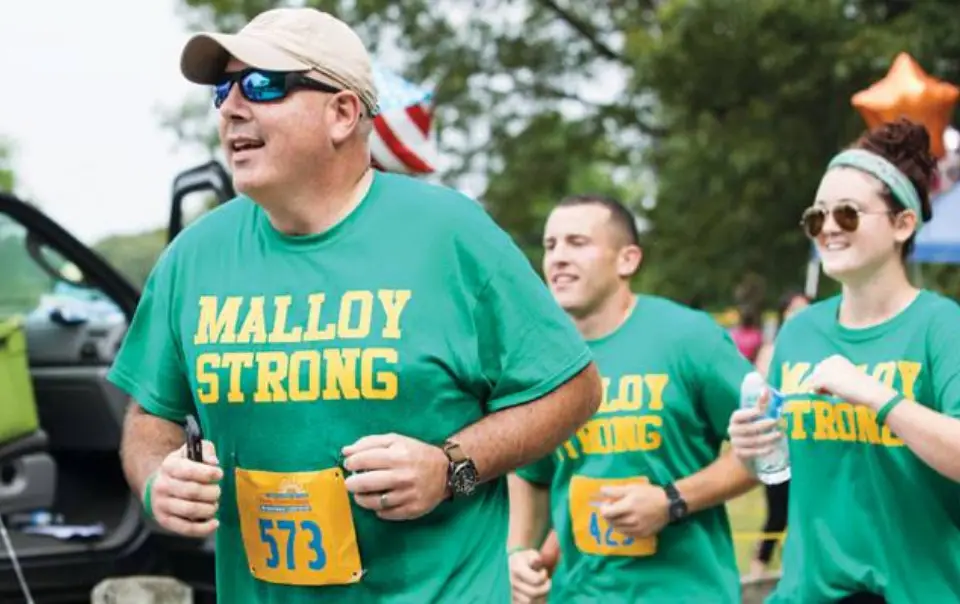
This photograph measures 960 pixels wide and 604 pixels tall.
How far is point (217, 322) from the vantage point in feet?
10.1

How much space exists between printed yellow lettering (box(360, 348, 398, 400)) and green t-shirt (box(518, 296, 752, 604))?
2006 millimetres

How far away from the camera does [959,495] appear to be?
4.03 meters

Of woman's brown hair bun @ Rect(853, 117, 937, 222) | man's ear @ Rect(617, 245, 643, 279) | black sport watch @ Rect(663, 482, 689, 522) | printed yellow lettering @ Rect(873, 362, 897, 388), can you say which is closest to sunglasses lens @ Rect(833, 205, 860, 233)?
woman's brown hair bun @ Rect(853, 117, 937, 222)

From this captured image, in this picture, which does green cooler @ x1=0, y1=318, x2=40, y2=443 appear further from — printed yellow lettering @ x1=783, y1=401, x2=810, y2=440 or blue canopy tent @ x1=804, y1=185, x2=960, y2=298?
blue canopy tent @ x1=804, y1=185, x2=960, y2=298

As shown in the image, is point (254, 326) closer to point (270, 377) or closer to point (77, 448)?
point (270, 377)

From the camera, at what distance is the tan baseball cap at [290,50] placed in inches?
116

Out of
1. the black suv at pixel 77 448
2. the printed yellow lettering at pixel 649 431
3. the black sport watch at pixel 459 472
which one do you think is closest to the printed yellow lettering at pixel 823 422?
the printed yellow lettering at pixel 649 431

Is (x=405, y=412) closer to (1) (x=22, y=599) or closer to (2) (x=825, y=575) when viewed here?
(2) (x=825, y=575)

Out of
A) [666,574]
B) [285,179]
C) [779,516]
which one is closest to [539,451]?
[285,179]

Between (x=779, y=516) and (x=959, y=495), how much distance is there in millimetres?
6030

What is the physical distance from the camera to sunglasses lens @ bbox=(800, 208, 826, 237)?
4.32 m

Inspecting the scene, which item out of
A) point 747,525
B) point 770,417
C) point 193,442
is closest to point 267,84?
point 193,442

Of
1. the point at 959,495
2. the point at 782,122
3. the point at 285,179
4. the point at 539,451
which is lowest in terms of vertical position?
the point at 959,495

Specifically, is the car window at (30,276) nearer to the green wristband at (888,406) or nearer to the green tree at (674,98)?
the green wristband at (888,406)
